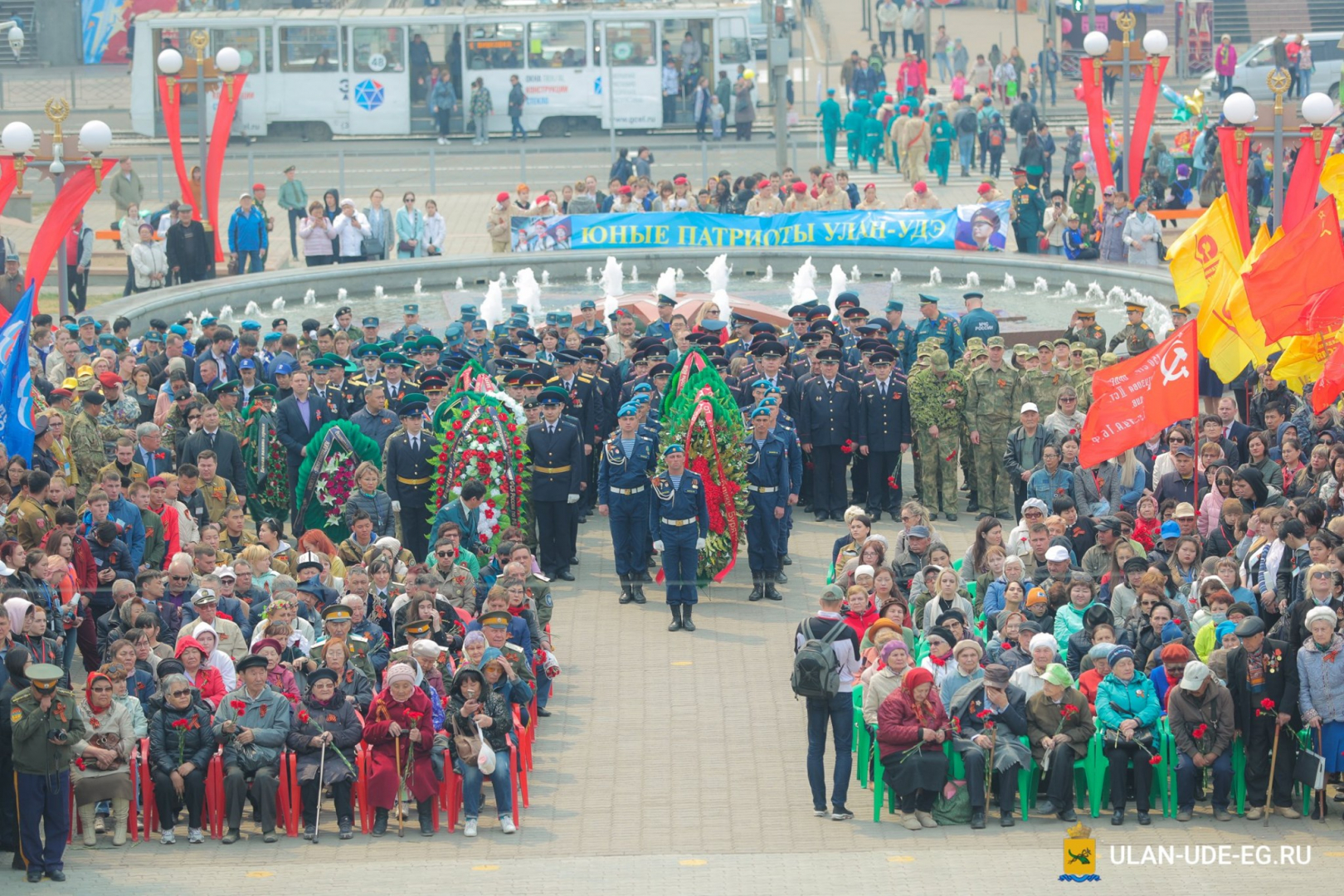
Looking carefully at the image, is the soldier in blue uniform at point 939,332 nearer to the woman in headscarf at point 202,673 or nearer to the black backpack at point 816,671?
the black backpack at point 816,671

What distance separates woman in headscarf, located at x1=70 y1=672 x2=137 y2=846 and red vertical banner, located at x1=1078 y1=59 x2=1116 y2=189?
20287 millimetres

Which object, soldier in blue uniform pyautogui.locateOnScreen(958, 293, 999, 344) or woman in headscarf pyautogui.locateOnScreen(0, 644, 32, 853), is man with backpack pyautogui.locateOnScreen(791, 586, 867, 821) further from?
soldier in blue uniform pyautogui.locateOnScreen(958, 293, 999, 344)

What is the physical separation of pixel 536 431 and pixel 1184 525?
527 cm

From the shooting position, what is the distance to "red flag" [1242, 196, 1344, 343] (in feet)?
53.0

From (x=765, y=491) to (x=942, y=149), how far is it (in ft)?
72.5

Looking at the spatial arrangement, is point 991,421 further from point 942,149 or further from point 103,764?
point 942,149

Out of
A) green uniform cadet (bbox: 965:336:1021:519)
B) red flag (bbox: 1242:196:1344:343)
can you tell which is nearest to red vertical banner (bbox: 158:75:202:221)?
green uniform cadet (bbox: 965:336:1021:519)

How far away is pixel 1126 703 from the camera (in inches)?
490

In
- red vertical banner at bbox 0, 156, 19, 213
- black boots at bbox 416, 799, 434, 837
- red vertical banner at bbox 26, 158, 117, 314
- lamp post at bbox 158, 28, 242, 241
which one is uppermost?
lamp post at bbox 158, 28, 242, 241

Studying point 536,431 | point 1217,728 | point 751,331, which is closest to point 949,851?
point 1217,728

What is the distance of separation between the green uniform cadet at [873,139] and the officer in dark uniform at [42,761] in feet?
97.9

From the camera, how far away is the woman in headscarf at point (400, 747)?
484 inches

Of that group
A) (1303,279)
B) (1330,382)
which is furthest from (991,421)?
(1330,382)

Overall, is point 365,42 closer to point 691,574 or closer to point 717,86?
point 717,86
